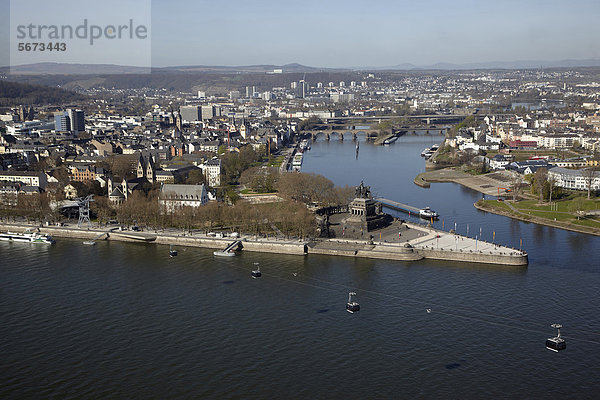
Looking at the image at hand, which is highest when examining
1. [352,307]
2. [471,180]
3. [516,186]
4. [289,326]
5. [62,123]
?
[62,123]

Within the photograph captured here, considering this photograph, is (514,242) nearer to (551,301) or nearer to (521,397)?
(551,301)

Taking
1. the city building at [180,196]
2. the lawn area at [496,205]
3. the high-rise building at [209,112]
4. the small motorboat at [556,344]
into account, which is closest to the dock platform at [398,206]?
the lawn area at [496,205]

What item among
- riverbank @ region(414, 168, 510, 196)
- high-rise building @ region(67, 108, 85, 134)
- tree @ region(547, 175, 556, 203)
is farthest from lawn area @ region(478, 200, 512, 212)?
high-rise building @ region(67, 108, 85, 134)

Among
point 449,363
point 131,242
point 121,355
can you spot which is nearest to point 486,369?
point 449,363

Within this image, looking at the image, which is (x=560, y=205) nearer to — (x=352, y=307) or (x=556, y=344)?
(x=556, y=344)

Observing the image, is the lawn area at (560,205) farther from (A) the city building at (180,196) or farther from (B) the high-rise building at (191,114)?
(B) the high-rise building at (191,114)

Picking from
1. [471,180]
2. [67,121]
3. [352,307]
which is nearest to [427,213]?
[471,180]

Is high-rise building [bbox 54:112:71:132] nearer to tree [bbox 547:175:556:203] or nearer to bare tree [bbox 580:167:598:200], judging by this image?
tree [bbox 547:175:556:203]
